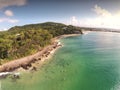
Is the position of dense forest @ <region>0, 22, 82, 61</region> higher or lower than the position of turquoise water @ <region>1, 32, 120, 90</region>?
higher

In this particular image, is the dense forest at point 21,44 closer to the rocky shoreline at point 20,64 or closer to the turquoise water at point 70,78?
the rocky shoreline at point 20,64

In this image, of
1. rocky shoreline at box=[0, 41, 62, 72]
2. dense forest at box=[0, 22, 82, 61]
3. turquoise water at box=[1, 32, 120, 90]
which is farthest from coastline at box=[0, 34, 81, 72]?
A: turquoise water at box=[1, 32, 120, 90]

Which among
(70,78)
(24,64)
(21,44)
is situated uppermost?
(21,44)

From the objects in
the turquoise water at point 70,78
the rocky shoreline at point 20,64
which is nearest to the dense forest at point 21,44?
the rocky shoreline at point 20,64

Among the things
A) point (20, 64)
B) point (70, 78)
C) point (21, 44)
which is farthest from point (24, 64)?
point (70, 78)

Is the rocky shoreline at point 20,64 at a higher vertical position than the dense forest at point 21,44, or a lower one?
lower

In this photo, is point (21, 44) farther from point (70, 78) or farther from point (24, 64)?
point (70, 78)

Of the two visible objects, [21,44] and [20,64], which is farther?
[21,44]

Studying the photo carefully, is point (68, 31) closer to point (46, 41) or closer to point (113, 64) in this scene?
point (46, 41)

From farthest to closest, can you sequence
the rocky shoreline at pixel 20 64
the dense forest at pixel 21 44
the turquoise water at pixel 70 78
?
the dense forest at pixel 21 44
the rocky shoreline at pixel 20 64
the turquoise water at pixel 70 78

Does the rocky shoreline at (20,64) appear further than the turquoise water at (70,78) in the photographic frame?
Yes

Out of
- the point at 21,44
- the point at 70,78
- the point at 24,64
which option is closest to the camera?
the point at 70,78

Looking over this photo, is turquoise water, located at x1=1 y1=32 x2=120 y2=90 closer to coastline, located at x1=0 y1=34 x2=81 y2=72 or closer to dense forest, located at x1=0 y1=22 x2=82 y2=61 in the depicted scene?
coastline, located at x1=0 y1=34 x2=81 y2=72
